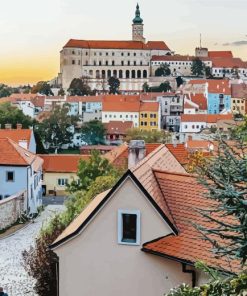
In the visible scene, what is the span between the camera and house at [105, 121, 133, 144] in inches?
4336

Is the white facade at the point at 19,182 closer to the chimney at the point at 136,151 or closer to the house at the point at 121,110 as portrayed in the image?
the chimney at the point at 136,151

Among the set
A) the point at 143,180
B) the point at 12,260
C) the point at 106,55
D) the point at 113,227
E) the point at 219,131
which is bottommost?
the point at 12,260

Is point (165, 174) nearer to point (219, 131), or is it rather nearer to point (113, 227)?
point (113, 227)

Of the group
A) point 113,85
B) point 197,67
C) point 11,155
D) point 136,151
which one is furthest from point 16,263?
point 197,67

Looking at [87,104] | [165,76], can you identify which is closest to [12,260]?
[87,104]

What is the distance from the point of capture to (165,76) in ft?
588

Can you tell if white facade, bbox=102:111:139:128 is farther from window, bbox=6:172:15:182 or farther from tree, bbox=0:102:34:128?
window, bbox=6:172:15:182

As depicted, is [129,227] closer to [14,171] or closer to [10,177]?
[14,171]

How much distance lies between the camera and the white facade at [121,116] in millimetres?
126562

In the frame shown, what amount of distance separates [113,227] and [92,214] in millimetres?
436

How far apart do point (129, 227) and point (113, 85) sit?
527ft

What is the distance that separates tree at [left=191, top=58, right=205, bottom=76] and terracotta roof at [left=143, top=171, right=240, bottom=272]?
173320mm

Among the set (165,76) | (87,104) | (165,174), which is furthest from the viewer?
(165,76)

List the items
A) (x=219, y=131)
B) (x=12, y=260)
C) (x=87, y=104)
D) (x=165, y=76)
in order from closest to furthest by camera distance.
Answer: (x=219, y=131), (x=12, y=260), (x=87, y=104), (x=165, y=76)
